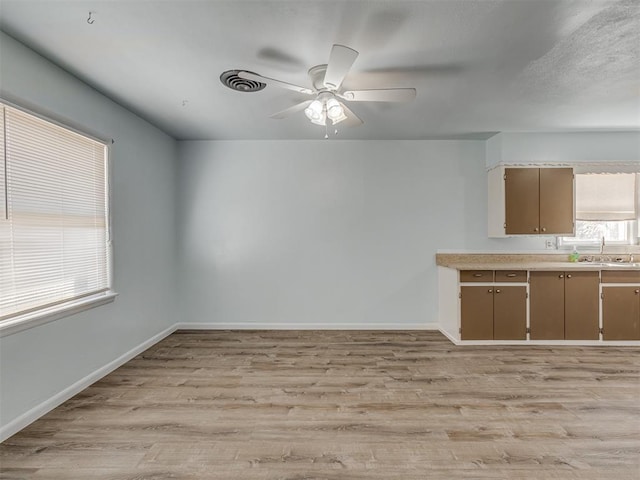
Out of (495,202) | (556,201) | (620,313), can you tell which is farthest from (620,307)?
(495,202)

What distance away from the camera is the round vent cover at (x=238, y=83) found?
2.60 metres

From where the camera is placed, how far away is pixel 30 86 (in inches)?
91.3

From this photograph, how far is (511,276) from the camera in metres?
3.92

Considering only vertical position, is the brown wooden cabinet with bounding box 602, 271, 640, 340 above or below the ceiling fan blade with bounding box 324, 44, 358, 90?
below

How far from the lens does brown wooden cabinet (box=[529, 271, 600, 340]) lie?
388 centimetres

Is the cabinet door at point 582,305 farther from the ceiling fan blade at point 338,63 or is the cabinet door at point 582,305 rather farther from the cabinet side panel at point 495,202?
→ the ceiling fan blade at point 338,63

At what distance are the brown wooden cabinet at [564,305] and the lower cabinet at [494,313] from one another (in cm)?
15

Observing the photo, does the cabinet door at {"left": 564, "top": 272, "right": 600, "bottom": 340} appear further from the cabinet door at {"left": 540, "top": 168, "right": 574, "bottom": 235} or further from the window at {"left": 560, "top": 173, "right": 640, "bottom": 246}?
the window at {"left": 560, "top": 173, "right": 640, "bottom": 246}

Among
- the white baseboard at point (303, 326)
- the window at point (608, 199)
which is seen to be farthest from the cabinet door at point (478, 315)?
the window at point (608, 199)

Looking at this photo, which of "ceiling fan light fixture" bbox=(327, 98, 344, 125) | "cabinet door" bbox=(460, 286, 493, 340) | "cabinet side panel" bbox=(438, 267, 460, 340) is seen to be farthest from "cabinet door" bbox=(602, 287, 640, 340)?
"ceiling fan light fixture" bbox=(327, 98, 344, 125)

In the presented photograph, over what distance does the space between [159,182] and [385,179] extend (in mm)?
2990

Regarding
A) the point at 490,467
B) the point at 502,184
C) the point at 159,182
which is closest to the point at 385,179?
the point at 502,184

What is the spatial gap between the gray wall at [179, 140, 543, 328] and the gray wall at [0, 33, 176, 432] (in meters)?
0.46

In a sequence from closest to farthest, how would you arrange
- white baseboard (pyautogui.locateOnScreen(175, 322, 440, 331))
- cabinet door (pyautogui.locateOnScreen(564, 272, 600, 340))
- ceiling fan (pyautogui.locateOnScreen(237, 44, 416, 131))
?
ceiling fan (pyautogui.locateOnScreen(237, 44, 416, 131)), cabinet door (pyautogui.locateOnScreen(564, 272, 600, 340)), white baseboard (pyautogui.locateOnScreen(175, 322, 440, 331))
